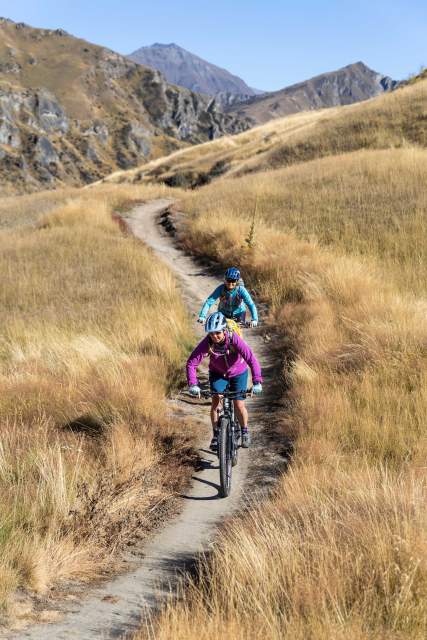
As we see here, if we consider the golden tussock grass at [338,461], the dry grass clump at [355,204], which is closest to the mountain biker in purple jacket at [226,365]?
the golden tussock grass at [338,461]

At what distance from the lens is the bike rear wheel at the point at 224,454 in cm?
602

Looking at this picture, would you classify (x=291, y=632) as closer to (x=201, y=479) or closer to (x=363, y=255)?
(x=201, y=479)

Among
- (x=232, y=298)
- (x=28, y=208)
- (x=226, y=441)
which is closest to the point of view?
(x=226, y=441)

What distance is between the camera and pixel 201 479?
6605 mm

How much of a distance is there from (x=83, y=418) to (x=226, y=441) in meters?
2.15

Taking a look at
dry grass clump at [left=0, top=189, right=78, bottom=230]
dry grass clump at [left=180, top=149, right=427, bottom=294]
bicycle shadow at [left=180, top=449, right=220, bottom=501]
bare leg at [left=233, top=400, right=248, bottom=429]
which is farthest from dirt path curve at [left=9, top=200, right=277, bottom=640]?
dry grass clump at [left=0, top=189, right=78, bottom=230]

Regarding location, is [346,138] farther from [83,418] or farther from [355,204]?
[83,418]

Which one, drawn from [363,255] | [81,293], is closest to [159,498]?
[81,293]

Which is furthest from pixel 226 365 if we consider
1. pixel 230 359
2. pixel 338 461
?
pixel 338 461

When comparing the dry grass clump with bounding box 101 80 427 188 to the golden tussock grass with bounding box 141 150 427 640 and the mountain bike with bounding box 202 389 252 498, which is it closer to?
the golden tussock grass with bounding box 141 150 427 640

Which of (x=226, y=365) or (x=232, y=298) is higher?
(x=232, y=298)

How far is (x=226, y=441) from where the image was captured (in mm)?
6207

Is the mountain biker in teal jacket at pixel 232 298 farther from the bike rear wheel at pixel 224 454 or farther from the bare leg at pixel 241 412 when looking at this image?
the bike rear wheel at pixel 224 454

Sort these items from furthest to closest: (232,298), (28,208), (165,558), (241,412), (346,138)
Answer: (346,138), (28,208), (232,298), (241,412), (165,558)
